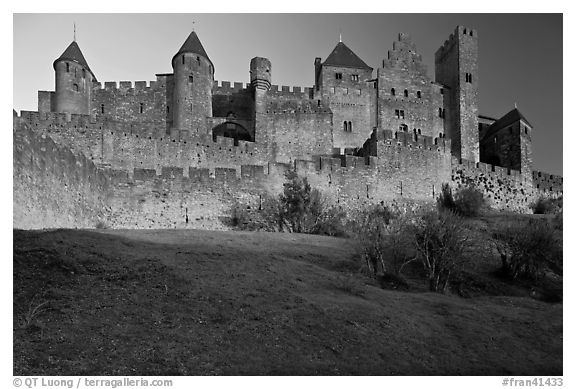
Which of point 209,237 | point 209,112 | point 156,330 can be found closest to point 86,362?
point 156,330

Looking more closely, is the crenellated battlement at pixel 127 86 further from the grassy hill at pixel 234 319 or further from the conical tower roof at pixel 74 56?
the grassy hill at pixel 234 319

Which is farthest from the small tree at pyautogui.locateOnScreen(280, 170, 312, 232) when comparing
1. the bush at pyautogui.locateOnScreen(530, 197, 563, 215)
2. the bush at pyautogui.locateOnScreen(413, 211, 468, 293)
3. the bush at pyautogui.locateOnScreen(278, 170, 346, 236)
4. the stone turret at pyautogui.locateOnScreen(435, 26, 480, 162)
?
the stone turret at pyautogui.locateOnScreen(435, 26, 480, 162)

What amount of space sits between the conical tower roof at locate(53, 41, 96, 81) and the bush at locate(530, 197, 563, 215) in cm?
3483

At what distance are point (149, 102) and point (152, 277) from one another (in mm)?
34511

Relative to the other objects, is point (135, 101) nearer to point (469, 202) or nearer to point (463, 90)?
point (469, 202)

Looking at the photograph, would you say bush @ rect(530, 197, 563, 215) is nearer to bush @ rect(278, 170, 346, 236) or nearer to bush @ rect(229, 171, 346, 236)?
bush @ rect(278, 170, 346, 236)

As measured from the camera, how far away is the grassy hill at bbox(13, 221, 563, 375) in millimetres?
15883

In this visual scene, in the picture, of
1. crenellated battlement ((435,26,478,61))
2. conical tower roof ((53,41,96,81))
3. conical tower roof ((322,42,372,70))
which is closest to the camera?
conical tower roof ((53,41,96,81))

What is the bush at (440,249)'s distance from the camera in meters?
27.2

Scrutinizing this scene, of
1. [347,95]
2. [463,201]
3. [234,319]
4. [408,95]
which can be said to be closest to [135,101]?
[347,95]

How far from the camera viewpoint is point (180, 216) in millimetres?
37688

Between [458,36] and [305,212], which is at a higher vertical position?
[458,36]

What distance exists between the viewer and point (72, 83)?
50.1 meters

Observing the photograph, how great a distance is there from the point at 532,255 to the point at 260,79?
2919cm
